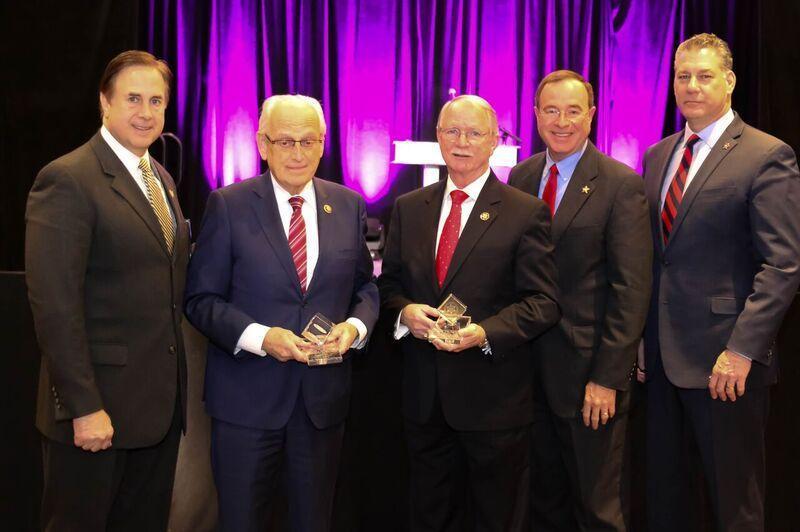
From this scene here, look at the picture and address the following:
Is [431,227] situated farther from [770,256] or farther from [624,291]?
[770,256]

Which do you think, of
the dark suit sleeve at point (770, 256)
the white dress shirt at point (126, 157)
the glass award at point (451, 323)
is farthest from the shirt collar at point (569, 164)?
the white dress shirt at point (126, 157)

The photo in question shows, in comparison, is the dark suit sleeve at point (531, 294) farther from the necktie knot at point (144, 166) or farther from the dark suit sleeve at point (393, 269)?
the necktie knot at point (144, 166)

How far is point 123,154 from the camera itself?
2.43 metres

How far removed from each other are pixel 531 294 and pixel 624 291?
0.32 metres

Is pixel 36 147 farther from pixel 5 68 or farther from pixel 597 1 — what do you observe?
pixel 597 1

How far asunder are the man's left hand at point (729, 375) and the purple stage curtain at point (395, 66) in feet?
22.3

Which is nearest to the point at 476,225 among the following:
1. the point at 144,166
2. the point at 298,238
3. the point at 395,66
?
the point at 298,238

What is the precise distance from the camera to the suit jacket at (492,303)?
2582 mm

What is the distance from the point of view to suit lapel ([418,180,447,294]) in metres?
2.67

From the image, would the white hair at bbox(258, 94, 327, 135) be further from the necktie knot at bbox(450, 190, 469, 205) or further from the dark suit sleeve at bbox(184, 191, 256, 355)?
the necktie knot at bbox(450, 190, 469, 205)

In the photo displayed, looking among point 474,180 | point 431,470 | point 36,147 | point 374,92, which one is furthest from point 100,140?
point 374,92

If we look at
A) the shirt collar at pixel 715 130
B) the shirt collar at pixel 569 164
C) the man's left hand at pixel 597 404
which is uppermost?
the shirt collar at pixel 715 130

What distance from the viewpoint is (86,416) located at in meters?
2.20

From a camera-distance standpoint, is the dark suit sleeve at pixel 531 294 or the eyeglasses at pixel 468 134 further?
the eyeglasses at pixel 468 134
